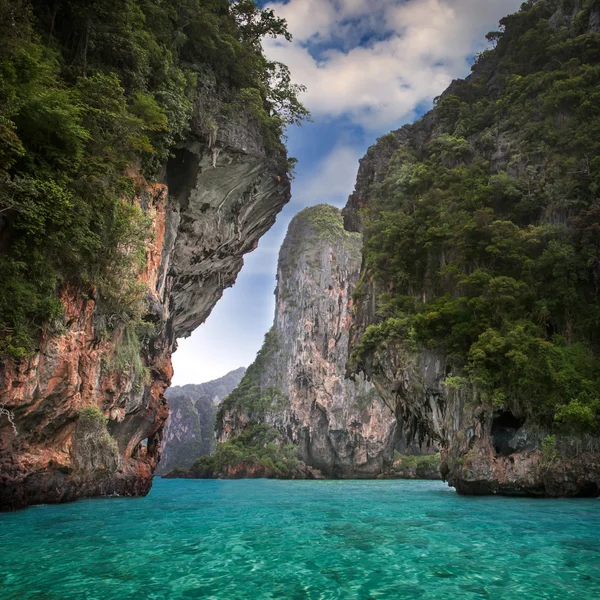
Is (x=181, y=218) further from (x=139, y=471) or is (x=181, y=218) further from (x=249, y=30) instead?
(x=139, y=471)

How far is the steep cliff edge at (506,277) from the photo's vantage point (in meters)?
15.4

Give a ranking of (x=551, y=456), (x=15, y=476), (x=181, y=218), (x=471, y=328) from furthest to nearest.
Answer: (x=181, y=218) → (x=471, y=328) → (x=551, y=456) → (x=15, y=476)

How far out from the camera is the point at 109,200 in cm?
1116

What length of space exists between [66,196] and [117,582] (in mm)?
7182

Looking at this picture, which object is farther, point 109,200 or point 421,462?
point 421,462

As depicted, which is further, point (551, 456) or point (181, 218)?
point (181, 218)

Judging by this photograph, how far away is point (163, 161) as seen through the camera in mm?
16109

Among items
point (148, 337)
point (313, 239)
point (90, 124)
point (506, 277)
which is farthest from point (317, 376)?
point (90, 124)

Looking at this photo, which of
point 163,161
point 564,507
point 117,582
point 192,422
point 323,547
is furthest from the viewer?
point 192,422

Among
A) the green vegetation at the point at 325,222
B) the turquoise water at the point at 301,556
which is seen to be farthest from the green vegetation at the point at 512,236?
the green vegetation at the point at 325,222

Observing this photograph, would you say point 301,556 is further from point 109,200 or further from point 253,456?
point 253,456

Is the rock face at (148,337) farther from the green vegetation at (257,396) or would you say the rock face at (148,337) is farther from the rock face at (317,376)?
the green vegetation at (257,396)

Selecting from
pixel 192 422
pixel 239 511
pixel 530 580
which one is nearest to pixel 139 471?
pixel 239 511

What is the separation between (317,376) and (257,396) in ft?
32.6
